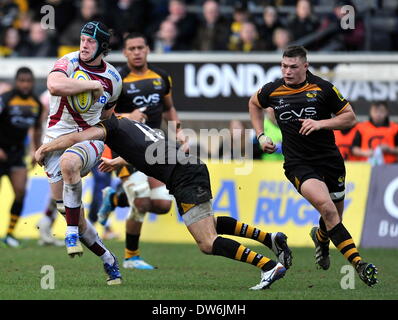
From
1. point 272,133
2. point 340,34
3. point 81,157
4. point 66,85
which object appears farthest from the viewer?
point 340,34

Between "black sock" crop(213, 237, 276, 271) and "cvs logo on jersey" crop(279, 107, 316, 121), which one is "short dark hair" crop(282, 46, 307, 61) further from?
"black sock" crop(213, 237, 276, 271)

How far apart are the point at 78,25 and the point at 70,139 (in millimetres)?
10429

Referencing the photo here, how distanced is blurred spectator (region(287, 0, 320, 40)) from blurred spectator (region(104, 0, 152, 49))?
3.18 m

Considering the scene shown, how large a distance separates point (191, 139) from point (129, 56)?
541cm

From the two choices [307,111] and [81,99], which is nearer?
[81,99]

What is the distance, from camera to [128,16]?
64.7 ft

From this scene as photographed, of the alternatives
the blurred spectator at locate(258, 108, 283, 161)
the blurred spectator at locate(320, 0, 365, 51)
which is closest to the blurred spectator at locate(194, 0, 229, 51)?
the blurred spectator at locate(320, 0, 365, 51)

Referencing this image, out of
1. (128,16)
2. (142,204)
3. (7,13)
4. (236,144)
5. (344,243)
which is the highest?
(7,13)

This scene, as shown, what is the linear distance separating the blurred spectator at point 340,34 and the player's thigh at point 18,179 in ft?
21.7

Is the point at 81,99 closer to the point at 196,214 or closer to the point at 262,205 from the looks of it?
the point at 196,214

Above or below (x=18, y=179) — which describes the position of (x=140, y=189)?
above

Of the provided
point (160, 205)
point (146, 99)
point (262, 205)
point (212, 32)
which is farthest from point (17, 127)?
point (212, 32)

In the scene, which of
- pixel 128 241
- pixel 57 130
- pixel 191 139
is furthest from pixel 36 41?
pixel 57 130

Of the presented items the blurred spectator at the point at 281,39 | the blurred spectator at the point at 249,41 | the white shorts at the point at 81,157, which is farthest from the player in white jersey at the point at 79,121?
the blurred spectator at the point at 249,41
